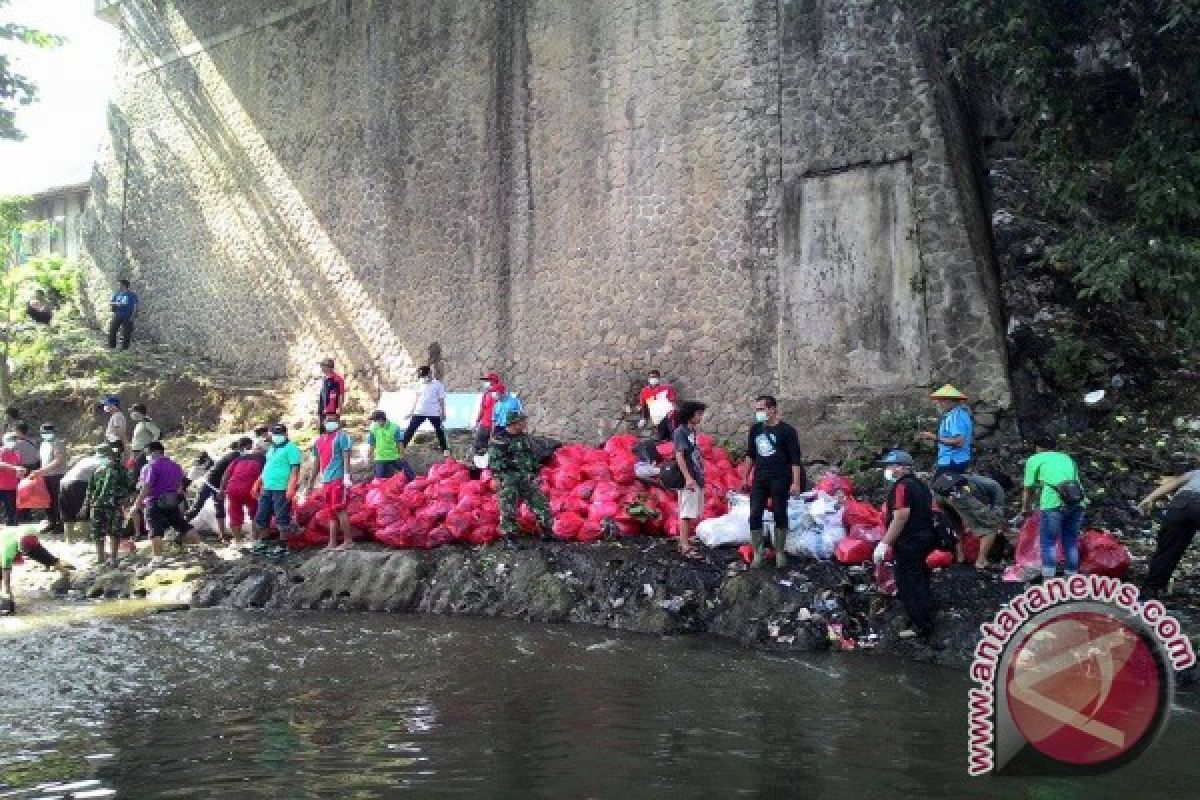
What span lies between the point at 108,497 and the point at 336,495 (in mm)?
2464

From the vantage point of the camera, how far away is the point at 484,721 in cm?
548

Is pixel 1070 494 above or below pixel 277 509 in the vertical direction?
above

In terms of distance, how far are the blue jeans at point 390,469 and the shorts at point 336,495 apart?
3.65 ft

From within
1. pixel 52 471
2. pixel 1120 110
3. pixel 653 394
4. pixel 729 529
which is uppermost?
pixel 1120 110

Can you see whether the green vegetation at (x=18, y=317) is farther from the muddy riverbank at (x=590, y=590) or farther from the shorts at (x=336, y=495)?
the shorts at (x=336, y=495)

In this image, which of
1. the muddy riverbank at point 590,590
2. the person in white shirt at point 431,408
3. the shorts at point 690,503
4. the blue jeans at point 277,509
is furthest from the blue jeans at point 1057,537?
the person in white shirt at point 431,408

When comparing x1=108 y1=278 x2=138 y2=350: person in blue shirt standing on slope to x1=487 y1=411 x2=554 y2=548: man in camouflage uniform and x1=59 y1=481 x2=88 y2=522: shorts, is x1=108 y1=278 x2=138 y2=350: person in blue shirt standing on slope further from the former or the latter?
x1=487 y1=411 x2=554 y2=548: man in camouflage uniform

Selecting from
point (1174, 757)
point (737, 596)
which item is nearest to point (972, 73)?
point (737, 596)

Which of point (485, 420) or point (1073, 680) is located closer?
point (1073, 680)

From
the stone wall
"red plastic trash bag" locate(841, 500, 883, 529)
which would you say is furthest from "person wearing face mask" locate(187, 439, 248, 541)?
"red plastic trash bag" locate(841, 500, 883, 529)

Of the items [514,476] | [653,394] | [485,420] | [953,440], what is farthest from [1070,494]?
[485,420]

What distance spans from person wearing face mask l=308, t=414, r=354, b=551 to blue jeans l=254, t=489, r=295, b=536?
1.28 ft

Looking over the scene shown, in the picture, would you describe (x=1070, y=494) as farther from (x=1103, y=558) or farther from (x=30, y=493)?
(x=30, y=493)

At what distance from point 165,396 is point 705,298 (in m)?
9.10
